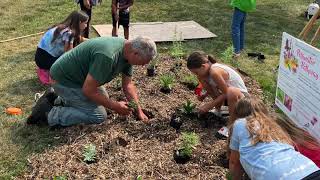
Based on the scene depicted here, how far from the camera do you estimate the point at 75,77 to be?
5.27 m

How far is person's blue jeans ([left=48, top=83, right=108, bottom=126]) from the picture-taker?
527cm

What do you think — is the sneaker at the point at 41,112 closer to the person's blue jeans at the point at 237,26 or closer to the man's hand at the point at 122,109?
the man's hand at the point at 122,109

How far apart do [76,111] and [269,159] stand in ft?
8.75

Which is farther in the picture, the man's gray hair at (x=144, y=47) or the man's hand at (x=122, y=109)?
the man's hand at (x=122, y=109)

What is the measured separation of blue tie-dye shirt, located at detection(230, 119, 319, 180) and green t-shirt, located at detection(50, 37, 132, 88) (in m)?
1.73

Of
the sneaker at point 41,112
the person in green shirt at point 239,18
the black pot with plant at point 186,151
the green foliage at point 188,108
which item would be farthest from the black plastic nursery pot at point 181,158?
the person in green shirt at point 239,18

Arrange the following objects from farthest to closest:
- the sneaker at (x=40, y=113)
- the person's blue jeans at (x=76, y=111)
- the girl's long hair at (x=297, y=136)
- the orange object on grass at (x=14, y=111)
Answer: the orange object on grass at (x=14, y=111), the sneaker at (x=40, y=113), the person's blue jeans at (x=76, y=111), the girl's long hair at (x=297, y=136)

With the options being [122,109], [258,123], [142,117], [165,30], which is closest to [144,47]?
[122,109]

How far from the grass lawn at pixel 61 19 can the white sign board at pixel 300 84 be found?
904 mm

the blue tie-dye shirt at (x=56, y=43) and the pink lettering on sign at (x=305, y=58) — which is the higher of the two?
the pink lettering on sign at (x=305, y=58)

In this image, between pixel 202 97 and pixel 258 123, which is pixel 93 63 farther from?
pixel 258 123

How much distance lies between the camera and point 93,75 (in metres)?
4.77

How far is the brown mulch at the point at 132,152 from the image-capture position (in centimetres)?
440

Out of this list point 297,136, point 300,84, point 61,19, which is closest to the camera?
point 297,136
